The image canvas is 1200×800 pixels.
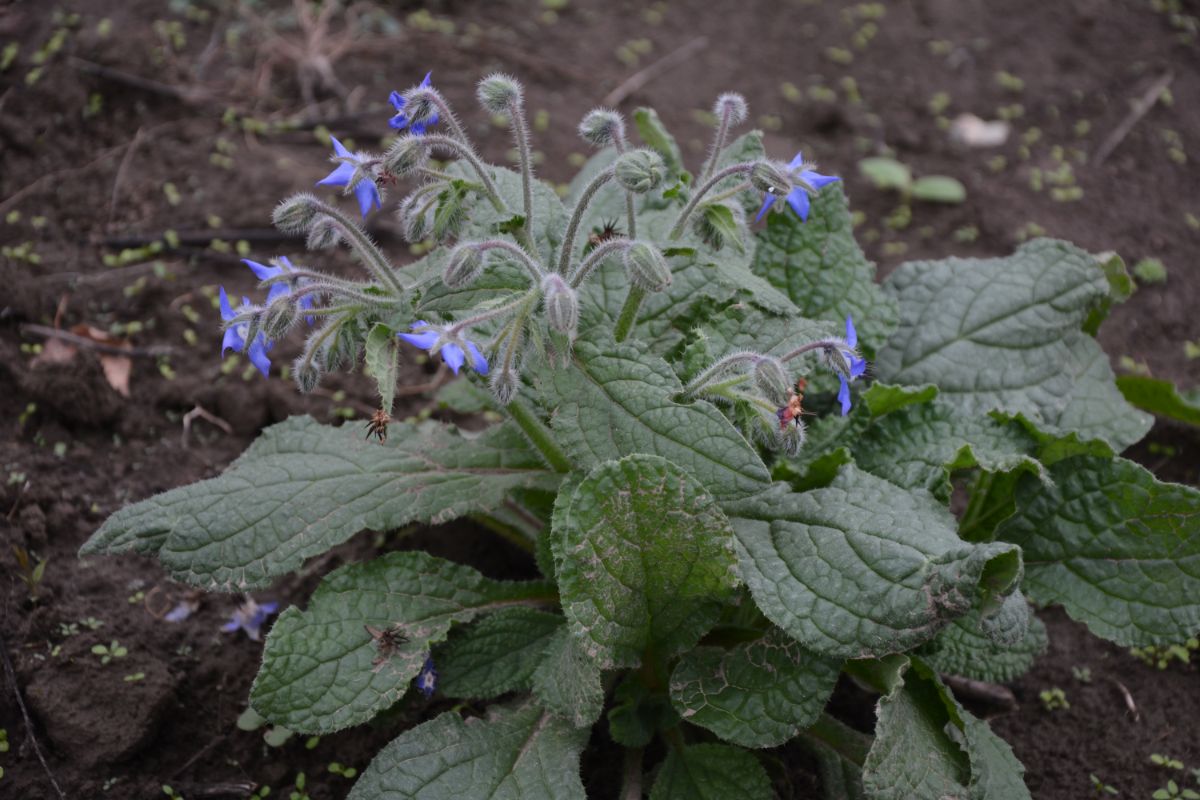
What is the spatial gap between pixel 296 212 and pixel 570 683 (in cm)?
139

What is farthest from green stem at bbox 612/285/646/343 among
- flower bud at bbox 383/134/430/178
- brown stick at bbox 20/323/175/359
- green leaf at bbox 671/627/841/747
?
brown stick at bbox 20/323/175/359

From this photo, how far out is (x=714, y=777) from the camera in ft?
9.20

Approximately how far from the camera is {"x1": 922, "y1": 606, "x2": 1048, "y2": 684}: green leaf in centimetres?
289

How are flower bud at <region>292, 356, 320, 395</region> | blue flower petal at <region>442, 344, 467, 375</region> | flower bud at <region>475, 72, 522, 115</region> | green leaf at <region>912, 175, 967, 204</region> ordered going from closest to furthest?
blue flower petal at <region>442, 344, 467, 375</region>, flower bud at <region>292, 356, 320, 395</region>, flower bud at <region>475, 72, 522, 115</region>, green leaf at <region>912, 175, 967, 204</region>

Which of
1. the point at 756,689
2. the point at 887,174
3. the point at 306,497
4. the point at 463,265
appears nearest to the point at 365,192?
the point at 463,265

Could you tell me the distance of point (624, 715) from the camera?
116 inches

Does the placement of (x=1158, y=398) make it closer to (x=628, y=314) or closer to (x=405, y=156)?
(x=628, y=314)

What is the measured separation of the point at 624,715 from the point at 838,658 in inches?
25.7

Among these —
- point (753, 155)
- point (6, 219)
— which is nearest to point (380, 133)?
point (6, 219)

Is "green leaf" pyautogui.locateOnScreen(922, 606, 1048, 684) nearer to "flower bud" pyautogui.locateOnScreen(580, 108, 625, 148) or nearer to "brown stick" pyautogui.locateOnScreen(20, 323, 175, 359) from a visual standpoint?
"flower bud" pyautogui.locateOnScreen(580, 108, 625, 148)

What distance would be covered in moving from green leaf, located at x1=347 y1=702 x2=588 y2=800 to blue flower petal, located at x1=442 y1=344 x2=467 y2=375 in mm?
1063

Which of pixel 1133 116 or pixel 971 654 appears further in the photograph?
pixel 1133 116

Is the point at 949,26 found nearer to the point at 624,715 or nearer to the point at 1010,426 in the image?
the point at 1010,426

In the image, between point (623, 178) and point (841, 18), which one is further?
point (841, 18)
